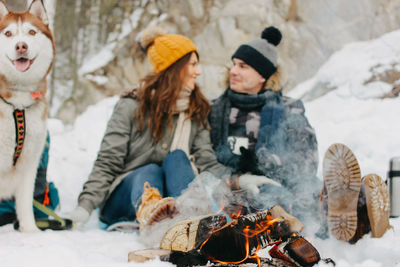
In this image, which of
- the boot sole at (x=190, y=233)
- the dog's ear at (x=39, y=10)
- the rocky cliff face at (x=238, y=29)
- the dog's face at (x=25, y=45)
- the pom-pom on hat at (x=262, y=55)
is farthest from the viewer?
the rocky cliff face at (x=238, y=29)

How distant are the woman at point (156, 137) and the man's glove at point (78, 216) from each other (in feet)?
0.05

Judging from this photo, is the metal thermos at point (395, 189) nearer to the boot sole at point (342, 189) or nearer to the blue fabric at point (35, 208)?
the boot sole at point (342, 189)

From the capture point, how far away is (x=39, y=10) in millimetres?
1665

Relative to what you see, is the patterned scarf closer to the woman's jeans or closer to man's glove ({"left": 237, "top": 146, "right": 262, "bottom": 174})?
the woman's jeans

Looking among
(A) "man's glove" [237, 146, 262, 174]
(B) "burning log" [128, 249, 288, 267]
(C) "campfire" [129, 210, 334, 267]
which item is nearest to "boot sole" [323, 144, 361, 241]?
(C) "campfire" [129, 210, 334, 267]

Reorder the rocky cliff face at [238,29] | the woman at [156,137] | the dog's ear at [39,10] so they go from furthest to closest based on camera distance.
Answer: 1. the rocky cliff face at [238,29]
2. the woman at [156,137]
3. the dog's ear at [39,10]

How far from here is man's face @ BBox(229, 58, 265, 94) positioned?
2.38m

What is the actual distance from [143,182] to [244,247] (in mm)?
901

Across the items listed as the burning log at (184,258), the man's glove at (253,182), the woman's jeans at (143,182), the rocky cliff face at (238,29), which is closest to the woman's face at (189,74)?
the woman's jeans at (143,182)

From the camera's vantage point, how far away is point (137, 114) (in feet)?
7.25

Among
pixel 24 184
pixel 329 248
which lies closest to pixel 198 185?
pixel 329 248

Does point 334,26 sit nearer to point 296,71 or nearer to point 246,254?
point 296,71

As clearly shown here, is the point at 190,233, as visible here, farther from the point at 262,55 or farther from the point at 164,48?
the point at 262,55

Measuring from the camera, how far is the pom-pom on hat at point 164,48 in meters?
2.24
